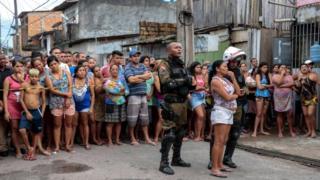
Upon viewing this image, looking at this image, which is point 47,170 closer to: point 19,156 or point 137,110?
point 19,156

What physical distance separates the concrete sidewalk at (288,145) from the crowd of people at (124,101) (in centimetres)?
37

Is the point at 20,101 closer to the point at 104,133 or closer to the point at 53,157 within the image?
the point at 53,157

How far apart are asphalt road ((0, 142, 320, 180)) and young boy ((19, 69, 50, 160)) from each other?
39 centimetres

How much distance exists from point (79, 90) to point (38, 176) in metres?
2.28

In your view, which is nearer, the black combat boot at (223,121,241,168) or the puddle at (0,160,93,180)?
the puddle at (0,160,93,180)

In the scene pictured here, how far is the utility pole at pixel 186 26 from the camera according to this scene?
33.7ft

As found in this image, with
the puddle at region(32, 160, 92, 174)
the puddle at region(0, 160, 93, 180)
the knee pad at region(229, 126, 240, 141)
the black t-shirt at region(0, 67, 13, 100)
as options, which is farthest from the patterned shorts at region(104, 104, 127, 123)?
the knee pad at region(229, 126, 240, 141)

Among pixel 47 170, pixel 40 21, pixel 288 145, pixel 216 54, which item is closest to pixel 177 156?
pixel 47 170

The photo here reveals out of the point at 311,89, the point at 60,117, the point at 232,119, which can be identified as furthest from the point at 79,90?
the point at 311,89

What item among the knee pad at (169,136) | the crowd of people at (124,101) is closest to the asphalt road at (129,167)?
the crowd of people at (124,101)

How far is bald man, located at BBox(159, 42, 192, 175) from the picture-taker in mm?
6824

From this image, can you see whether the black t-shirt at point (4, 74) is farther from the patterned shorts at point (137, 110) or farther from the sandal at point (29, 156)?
→ the patterned shorts at point (137, 110)

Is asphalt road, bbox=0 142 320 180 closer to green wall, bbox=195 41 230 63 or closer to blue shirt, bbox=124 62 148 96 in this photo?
blue shirt, bbox=124 62 148 96

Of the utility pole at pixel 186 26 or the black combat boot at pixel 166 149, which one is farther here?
the utility pole at pixel 186 26
